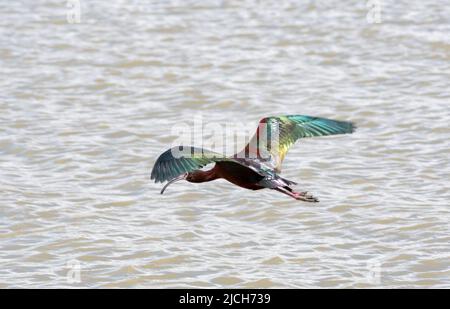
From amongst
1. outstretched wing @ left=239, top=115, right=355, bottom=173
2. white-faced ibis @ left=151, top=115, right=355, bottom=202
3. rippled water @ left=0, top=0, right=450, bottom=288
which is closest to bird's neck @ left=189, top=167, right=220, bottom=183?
white-faced ibis @ left=151, top=115, right=355, bottom=202

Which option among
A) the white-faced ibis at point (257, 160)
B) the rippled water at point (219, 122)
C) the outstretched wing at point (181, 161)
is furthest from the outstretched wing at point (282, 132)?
the rippled water at point (219, 122)

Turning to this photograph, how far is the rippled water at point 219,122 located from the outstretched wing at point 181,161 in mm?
1759

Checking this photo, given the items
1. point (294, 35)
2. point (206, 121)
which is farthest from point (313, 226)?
point (294, 35)

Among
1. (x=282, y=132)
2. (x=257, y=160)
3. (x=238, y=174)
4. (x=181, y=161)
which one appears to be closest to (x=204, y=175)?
(x=238, y=174)

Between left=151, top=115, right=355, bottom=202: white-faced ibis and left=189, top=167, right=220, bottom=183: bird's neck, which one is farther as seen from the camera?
left=189, top=167, right=220, bottom=183: bird's neck

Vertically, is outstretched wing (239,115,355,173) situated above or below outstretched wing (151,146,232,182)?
above

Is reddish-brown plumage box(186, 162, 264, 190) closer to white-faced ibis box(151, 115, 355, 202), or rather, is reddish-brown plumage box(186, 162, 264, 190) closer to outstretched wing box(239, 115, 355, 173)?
white-faced ibis box(151, 115, 355, 202)

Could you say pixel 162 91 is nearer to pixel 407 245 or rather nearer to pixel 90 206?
pixel 90 206

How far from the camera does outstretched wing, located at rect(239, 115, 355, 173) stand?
29.6 feet

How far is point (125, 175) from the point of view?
12.4m

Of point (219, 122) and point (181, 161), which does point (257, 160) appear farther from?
point (219, 122)

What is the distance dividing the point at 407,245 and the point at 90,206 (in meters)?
2.91

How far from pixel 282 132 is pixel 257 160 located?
0.50m

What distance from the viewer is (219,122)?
14086 millimetres
